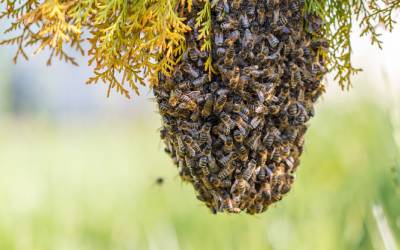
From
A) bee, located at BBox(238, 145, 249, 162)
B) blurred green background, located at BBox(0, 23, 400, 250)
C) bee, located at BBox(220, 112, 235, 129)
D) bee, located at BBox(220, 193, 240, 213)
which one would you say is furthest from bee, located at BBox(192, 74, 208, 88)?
blurred green background, located at BBox(0, 23, 400, 250)

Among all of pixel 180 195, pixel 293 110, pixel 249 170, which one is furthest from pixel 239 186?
pixel 180 195

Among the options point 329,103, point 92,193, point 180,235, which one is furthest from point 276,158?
point 92,193

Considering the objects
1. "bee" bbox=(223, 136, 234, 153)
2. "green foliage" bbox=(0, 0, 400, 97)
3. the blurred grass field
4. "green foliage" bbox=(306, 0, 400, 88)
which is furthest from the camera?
the blurred grass field

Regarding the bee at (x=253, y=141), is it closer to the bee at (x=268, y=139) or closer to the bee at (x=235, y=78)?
the bee at (x=268, y=139)

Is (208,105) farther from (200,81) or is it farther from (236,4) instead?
(236,4)

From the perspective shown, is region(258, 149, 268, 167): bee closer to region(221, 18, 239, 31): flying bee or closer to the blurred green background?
region(221, 18, 239, 31): flying bee

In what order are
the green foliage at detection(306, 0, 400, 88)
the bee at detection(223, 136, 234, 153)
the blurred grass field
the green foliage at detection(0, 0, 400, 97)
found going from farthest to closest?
1. the blurred grass field
2. the green foliage at detection(306, 0, 400, 88)
3. the bee at detection(223, 136, 234, 153)
4. the green foliage at detection(0, 0, 400, 97)
